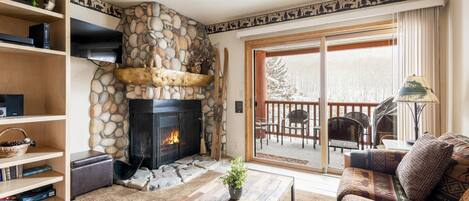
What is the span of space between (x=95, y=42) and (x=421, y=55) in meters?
3.81

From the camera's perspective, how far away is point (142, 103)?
3309 millimetres

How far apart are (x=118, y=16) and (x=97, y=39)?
70 centimetres

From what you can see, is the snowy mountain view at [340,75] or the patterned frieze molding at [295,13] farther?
the snowy mountain view at [340,75]

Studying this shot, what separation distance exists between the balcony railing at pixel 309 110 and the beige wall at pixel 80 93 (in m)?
2.98

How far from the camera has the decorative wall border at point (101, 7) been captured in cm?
293

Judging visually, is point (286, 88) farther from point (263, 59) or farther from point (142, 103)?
point (142, 103)

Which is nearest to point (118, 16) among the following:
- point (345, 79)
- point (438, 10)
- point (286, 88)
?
point (286, 88)

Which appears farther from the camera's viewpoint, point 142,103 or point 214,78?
point 214,78

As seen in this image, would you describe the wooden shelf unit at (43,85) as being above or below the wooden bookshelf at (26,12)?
below

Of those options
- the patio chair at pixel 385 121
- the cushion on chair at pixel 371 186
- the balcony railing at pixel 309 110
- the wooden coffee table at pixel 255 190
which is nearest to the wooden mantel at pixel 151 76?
the wooden coffee table at pixel 255 190

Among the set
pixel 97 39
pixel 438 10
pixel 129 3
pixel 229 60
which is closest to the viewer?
pixel 438 10

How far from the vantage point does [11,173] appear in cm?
187

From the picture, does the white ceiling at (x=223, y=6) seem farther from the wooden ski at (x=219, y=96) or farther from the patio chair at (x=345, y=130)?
the patio chair at (x=345, y=130)

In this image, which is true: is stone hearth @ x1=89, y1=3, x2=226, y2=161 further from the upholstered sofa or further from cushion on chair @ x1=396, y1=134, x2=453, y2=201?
cushion on chair @ x1=396, y1=134, x2=453, y2=201
